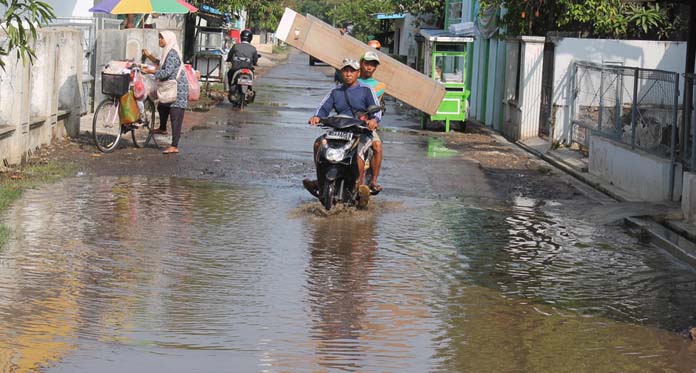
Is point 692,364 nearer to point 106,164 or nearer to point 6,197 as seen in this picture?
point 6,197

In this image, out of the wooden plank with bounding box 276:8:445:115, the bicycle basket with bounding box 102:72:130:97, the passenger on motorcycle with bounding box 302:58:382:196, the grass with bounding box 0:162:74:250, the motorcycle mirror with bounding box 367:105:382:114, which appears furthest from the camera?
the wooden plank with bounding box 276:8:445:115

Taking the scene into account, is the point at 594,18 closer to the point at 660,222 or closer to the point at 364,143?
the point at 660,222

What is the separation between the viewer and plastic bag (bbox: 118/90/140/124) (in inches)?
655

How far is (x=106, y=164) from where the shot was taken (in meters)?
15.5

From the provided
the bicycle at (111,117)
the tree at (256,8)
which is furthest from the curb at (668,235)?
the tree at (256,8)

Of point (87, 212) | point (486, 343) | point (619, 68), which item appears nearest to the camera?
point (486, 343)

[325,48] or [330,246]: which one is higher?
[325,48]

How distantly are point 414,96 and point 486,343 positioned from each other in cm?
1579

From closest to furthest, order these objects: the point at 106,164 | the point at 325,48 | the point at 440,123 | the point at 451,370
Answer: the point at 451,370, the point at 106,164, the point at 325,48, the point at 440,123

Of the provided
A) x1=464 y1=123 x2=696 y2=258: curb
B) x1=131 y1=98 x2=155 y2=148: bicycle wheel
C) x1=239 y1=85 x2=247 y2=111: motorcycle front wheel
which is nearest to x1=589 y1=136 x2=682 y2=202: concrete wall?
x1=464 y1=123 x2=696 y2=258: curb

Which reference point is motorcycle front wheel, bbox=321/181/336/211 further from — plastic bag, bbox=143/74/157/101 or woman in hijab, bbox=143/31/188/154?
plastic bag, bbox=143/74/157/101

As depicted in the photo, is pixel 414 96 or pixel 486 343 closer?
pixel 486 343

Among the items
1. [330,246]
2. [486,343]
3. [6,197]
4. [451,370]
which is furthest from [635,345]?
[6,197]

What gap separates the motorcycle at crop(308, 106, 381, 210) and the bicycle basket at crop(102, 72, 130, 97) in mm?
5229
